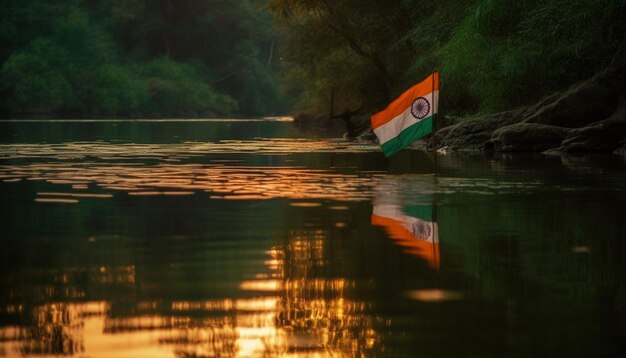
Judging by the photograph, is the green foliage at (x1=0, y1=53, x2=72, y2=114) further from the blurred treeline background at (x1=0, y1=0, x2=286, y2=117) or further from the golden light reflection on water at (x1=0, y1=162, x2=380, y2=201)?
the golden light reflection on water at (x1=0, y1=162, x2=380, y2=201)

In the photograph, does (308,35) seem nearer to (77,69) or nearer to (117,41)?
(77,69)

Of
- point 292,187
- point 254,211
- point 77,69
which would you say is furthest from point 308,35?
point 77,69

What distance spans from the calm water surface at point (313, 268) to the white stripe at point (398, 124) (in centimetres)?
355

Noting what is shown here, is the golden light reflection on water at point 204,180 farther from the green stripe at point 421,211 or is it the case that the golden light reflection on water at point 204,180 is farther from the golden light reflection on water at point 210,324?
the golden light reflection on water at point 210,324

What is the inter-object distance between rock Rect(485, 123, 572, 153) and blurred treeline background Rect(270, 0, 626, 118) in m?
2.65

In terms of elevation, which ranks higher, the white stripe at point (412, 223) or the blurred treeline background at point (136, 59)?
the blurred treeline background at point (136, 59)

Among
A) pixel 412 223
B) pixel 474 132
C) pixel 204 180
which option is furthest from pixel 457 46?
pixel 412 223

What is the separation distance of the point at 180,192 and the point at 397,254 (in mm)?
7948

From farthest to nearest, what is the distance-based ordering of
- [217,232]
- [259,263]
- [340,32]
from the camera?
[340,32] → [217,232] → [259,263]

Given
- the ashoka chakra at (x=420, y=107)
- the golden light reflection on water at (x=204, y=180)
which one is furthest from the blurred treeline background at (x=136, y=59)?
the ashoka chakra at (x=420, y=107)

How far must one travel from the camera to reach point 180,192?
18500 mm

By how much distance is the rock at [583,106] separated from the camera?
35844mm

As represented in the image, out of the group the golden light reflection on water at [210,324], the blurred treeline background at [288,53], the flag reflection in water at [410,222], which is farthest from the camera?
the blurred treeline background at [288,53]

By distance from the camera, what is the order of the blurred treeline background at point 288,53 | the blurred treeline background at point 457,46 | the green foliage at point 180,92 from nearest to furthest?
the blurred treeline background at point 457,46, the blurred treeline background at point 288,53, the green foliage at point 180,92
